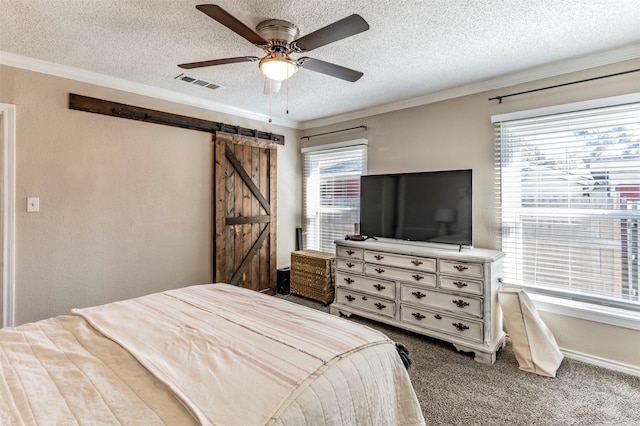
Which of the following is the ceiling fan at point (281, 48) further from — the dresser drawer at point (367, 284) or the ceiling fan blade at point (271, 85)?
the dresser drawer at point (367, 284)

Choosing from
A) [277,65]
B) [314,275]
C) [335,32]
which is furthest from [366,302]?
[335,32]

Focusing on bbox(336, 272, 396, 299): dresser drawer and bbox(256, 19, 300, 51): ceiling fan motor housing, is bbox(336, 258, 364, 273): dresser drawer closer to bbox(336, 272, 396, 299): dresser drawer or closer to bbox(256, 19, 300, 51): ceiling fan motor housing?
bbox(336, 272, 396, 299): dresser drawer

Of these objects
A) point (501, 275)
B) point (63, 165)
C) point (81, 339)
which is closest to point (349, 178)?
point (501, 275)

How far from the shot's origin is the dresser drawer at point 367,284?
3.19 m

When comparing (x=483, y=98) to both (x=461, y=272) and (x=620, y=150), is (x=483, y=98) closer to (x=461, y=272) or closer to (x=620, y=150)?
(x=620, y=150)

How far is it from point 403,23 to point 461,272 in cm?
205

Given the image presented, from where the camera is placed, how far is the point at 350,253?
3520 mm

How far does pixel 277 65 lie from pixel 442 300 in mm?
2408

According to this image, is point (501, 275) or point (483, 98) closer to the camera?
point (501, 275)

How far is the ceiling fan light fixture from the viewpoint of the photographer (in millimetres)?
2006

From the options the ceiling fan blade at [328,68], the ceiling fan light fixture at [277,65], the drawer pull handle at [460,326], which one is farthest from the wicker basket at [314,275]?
the ceiling fan light fixture at [277,65]

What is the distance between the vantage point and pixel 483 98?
3.15 metres

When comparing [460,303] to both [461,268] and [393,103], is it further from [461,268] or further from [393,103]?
[393,103]

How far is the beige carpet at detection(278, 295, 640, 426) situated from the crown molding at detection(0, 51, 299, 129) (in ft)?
11.7
